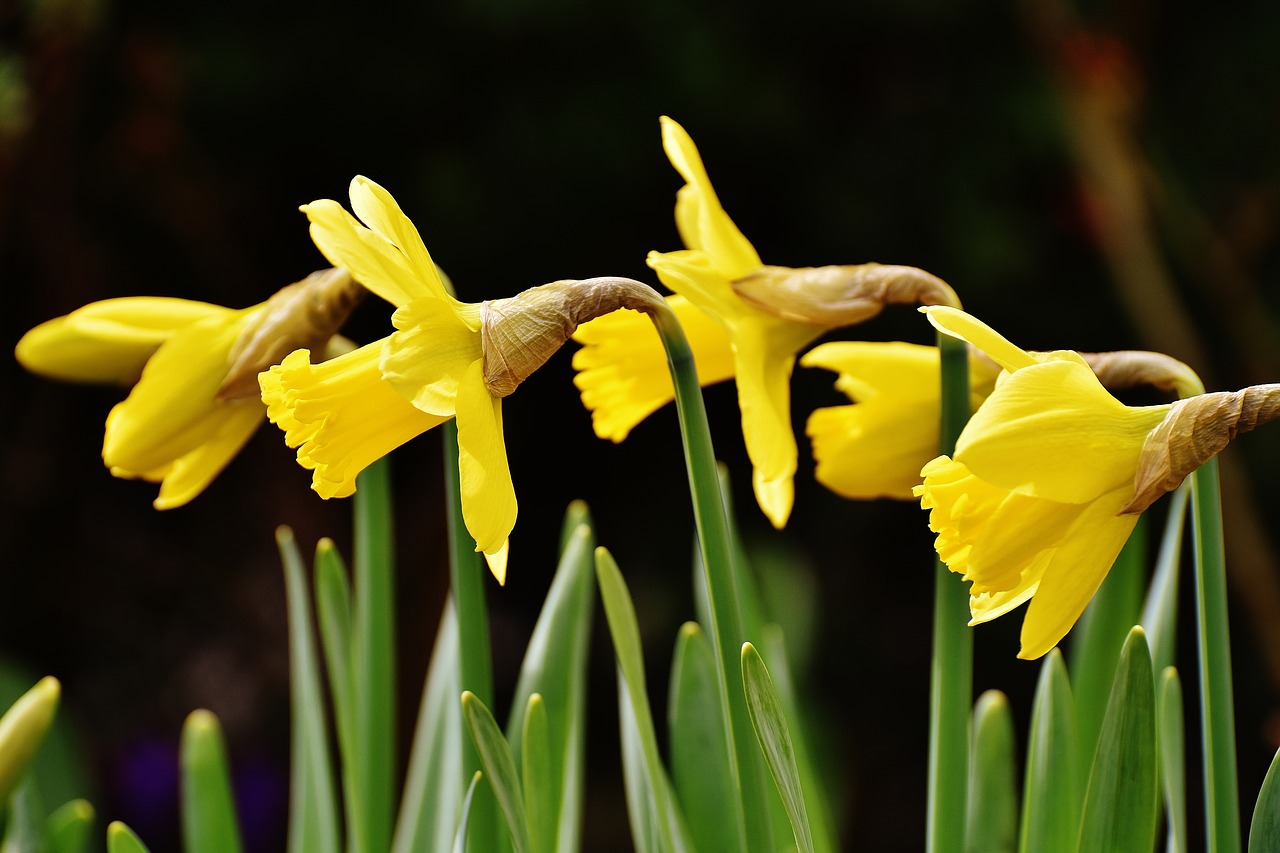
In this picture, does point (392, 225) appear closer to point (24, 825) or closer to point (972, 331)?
point (972, 331)

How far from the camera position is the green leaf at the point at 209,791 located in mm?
702

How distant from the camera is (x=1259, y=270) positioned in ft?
6.41

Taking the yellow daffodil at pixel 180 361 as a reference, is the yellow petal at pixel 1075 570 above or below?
below

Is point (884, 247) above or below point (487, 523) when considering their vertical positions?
above

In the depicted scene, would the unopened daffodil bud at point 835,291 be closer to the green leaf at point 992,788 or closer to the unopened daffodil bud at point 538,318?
the unopened daffodil bud at point 538,318

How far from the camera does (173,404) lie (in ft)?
1.76

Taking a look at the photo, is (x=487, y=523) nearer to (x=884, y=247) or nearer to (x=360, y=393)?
(x=360, y=393)

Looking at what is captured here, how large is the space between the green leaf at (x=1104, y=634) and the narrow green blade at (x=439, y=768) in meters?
0.35

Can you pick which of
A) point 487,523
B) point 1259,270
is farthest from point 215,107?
point 1259,270

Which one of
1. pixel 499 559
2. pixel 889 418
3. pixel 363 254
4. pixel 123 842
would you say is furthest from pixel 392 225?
pixel 123 842

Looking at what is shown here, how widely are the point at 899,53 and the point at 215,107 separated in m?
1.02

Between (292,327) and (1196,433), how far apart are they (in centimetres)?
38

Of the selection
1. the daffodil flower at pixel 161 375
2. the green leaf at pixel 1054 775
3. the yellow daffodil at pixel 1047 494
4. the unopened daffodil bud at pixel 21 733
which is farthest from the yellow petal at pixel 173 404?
the green leaf at pixel 1054 775

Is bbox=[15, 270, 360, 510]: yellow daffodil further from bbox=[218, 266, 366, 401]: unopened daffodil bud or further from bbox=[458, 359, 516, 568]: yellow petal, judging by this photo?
bbox=[458, 359, 516, 568]: yellow petal
